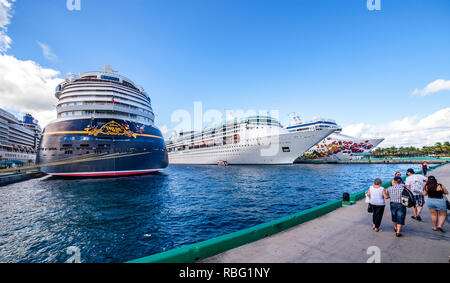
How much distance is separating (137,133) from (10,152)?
180ft

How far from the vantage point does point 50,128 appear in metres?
21.2

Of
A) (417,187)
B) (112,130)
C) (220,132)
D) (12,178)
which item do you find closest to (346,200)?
(417,187)

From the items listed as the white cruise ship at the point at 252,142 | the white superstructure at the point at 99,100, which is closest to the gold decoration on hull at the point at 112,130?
the white superstructure at the point at 99,100

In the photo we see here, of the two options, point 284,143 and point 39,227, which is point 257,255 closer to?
point 39,227

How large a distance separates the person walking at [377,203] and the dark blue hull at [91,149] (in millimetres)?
22784

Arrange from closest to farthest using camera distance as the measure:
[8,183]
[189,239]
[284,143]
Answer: [189,239]
[8,183]
[284,143]

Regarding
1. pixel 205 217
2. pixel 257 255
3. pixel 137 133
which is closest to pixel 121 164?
pixel 137 133

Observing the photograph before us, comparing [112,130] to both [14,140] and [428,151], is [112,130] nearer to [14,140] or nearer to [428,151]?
[14,140]

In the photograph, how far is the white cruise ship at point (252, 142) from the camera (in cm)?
3735

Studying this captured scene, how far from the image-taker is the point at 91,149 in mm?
19734

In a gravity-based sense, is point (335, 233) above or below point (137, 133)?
below

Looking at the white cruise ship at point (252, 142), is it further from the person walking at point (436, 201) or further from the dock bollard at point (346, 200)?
the person walking at point (436, 201)

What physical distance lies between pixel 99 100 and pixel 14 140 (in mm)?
54610

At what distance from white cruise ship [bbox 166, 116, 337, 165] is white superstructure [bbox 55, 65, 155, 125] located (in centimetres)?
2294
